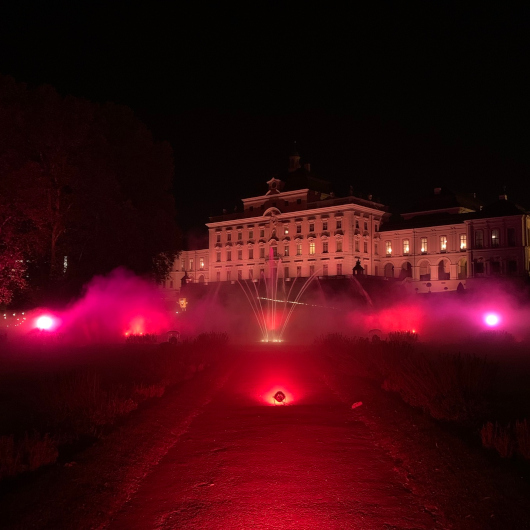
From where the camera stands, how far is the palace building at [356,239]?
75.2 meters

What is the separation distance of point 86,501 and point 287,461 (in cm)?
303

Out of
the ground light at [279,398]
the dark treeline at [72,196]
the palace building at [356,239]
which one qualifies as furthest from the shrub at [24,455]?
the palace building at [356,239]

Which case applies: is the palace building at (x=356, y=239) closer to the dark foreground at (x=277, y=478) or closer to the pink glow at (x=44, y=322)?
the pink glow at (x=44, y=322)

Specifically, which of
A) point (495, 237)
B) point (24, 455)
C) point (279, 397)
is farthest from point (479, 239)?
point (24, 455)

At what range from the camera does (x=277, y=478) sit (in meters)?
7.99

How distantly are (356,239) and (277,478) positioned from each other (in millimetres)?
79908

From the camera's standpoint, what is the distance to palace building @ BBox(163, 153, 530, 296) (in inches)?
2963

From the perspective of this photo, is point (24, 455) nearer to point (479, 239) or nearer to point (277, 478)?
point (277, 478)

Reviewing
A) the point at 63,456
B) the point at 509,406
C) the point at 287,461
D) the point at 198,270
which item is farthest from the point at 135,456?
the point at 198,270

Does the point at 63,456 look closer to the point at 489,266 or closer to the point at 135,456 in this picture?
the point at 135,456

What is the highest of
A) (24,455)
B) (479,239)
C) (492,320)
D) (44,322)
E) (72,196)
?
(479,239)

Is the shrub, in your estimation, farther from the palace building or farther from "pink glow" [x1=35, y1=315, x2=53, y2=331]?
the palace building

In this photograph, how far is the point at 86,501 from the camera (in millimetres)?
6988

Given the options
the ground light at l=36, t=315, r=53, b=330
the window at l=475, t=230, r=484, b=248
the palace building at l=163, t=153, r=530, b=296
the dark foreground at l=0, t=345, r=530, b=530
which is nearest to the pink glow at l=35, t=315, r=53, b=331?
the ground light at l=36, t=315, r=53, b=330
